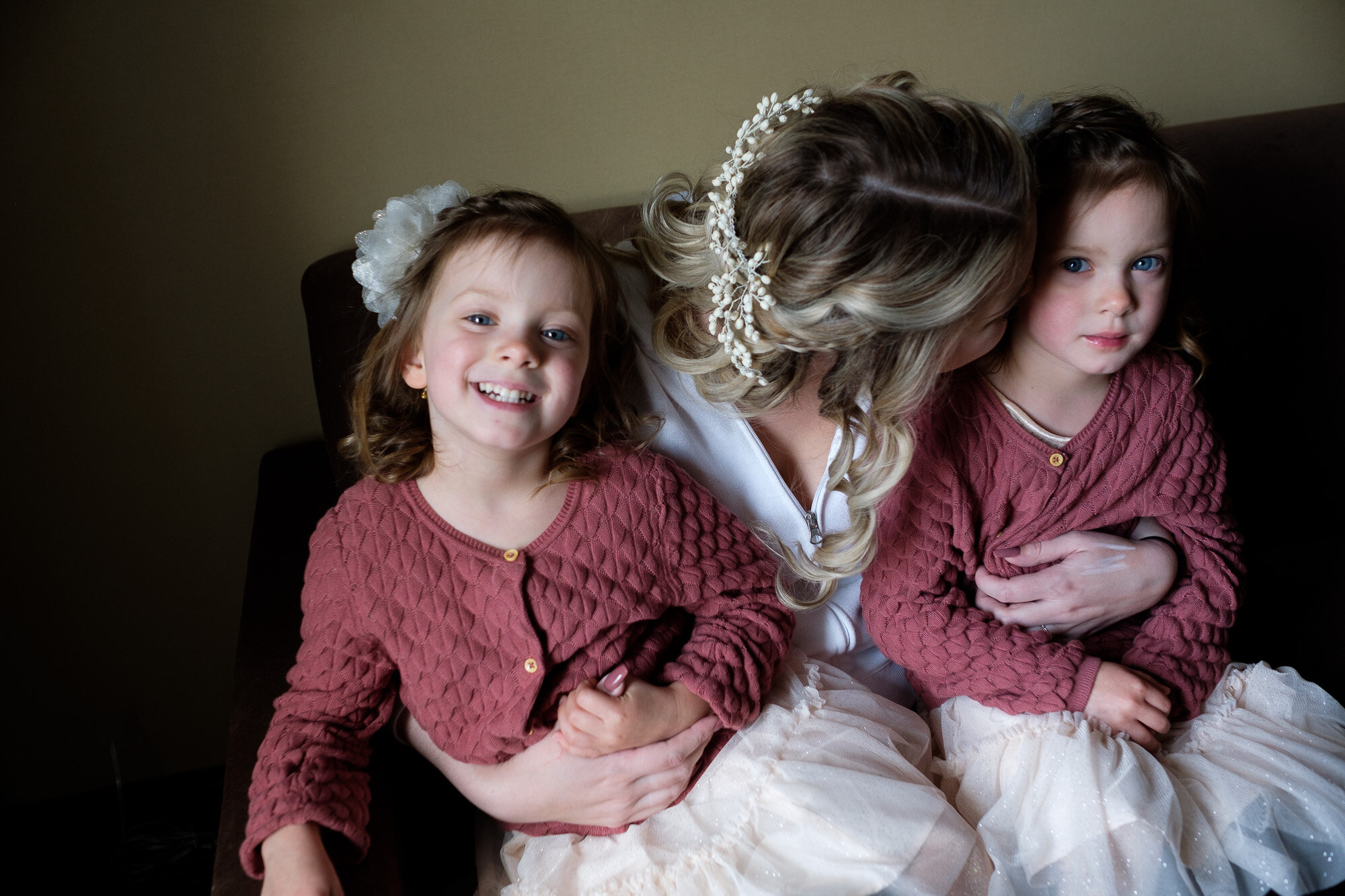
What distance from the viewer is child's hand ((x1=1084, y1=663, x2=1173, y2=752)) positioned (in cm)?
117

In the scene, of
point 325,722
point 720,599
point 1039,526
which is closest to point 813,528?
point 720,599

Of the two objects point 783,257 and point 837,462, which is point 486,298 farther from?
point 837,462

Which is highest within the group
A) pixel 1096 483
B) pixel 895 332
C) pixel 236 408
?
pixel 895 332

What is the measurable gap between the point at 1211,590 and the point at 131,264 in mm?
1755

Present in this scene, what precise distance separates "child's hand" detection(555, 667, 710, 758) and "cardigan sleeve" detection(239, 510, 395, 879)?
23 cm

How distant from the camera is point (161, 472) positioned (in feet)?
5.82

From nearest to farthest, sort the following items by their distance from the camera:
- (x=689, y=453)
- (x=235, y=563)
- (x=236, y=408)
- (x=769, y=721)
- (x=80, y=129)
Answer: (x=769, y=721), (x=689, y=453), (x=80, y=129), (x=236, y=408), (x=235, y=563)

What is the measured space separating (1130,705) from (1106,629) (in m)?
0.22

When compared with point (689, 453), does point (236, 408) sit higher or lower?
lower

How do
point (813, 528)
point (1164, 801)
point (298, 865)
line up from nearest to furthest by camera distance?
point (298, 865) → point (1164, 801) → point (813, 528)

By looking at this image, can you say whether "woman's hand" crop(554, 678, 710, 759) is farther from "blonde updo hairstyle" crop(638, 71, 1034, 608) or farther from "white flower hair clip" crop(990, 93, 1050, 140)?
"white flower hair clip" crop(990, 93, 1050, 140)

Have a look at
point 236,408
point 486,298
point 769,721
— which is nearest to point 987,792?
point 769,721

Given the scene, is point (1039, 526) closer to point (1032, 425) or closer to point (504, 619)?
point (1032, 425)

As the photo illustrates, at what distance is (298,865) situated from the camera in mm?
949
